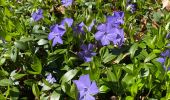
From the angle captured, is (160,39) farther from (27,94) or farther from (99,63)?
(27,94)

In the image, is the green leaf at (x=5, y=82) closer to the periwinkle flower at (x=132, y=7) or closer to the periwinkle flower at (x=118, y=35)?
the periwinkle flower at (x=118, y=35)

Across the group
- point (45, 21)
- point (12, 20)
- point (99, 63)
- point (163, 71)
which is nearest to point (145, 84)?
point (163, 71)

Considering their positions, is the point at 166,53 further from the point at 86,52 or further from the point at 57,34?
the point at 57,34

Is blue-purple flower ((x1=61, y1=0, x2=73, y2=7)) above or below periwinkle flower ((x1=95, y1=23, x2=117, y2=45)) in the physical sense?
above

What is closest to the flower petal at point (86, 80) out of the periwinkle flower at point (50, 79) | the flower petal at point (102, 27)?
the periwinkle flower at point (50, 79)

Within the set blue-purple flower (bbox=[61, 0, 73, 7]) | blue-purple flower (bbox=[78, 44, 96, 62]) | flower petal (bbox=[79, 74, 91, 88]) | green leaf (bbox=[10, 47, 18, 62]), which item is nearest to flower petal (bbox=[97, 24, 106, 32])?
blue-purple flower (bbox=[78, 44, 96, 62])

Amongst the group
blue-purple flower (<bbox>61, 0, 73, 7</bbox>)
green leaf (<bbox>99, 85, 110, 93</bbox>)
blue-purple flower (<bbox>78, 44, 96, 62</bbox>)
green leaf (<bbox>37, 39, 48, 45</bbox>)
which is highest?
blue-purple flower (<bbox>61, 0, 73, 7</bbox>)

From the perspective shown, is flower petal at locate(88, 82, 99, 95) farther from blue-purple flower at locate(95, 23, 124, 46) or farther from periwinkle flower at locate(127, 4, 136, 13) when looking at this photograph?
periwinkle flower at locate(127, 4, 136, 13)
